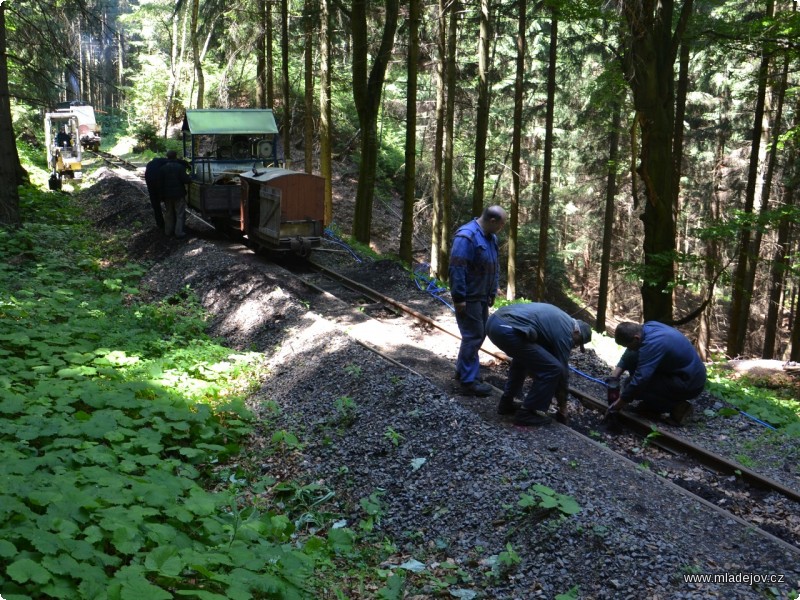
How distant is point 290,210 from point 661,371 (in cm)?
927

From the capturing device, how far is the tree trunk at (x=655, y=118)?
1094 centimetres

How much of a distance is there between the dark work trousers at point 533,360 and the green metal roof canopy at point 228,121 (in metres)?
12.5

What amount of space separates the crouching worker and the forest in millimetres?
4587

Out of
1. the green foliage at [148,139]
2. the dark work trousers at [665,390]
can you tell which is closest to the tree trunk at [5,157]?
the dark work trousers at [665,390]

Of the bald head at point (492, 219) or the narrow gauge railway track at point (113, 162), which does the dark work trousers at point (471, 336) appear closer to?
the bald head at point (492, 219)

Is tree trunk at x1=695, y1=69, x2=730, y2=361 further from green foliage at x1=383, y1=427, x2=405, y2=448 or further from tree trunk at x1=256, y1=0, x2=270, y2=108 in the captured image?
green foliage at x1=383, y1=427, x2=405, y2=448

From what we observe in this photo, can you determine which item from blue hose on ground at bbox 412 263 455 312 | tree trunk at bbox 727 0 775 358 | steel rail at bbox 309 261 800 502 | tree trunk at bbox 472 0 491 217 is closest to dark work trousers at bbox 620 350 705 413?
steel rail at bbox 309 261 800 502

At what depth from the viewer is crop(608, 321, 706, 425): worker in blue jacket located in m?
7.45

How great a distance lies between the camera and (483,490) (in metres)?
5.77

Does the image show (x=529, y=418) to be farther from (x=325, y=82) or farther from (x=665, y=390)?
(x=325, y=82)

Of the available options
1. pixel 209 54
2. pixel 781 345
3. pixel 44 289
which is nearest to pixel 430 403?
pixel 44 289

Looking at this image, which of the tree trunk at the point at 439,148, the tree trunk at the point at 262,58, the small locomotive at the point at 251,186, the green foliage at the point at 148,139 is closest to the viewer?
the small locomotive at the point at 251,186

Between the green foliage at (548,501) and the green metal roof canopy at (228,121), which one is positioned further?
the green metal roof canopy at (228,121)

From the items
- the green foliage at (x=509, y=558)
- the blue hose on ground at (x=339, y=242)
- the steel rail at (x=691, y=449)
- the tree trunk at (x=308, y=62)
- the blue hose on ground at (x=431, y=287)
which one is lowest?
the steel rail at (x=691, y=449)
